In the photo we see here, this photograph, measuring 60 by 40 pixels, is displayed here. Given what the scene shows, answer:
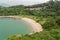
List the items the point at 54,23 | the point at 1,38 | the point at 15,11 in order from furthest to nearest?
1. the point at 15,11
2. the point at 54,23
3. the point at 1,38

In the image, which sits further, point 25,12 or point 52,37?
point 25,12

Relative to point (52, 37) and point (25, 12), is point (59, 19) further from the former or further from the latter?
point (25, 12)

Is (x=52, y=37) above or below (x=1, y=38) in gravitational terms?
above

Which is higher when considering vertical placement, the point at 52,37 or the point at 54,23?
the point at 52,37

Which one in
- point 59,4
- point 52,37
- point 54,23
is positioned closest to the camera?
point 52,37

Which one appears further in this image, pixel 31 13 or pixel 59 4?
pixel 59 4

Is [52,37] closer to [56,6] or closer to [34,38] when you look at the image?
[34,38]

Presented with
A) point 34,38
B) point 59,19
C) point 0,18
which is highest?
point 34,38

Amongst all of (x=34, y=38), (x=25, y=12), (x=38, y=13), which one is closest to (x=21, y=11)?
(x=25, y=12)

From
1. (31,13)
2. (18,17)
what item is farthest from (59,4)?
(18,17)
